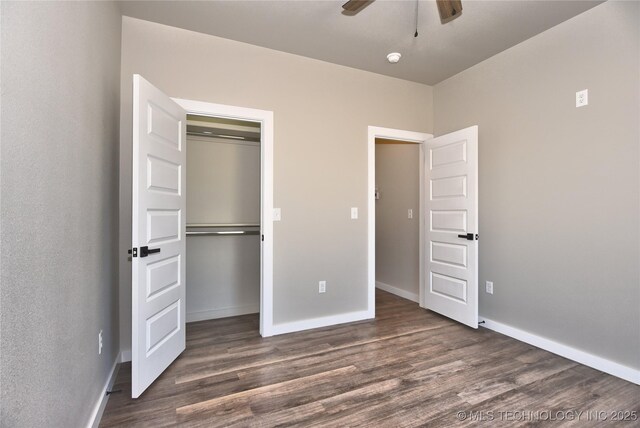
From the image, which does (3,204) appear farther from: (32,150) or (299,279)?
(299,279)

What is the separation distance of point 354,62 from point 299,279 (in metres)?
2.31

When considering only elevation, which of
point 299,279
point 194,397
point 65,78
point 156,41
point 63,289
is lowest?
point 194,397

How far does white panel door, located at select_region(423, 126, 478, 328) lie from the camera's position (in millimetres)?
3061

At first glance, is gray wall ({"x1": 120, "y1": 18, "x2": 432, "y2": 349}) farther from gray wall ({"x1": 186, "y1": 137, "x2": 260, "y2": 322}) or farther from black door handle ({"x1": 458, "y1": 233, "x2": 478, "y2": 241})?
black door handle ({"x1": 458, "y1": 233, "x2": 478, "y2": 241})

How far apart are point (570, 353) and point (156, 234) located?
3.32 metres

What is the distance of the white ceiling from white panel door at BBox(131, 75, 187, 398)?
77cm

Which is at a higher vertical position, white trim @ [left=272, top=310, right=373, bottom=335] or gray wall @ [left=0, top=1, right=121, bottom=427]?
gray wall @ [left=0, top=1, right=121, bottom=427]

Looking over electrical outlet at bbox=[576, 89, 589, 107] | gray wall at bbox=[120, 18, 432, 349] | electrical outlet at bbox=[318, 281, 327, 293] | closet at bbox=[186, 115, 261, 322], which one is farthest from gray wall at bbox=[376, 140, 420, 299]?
closet at bbox=[186, 115, 261, 322]

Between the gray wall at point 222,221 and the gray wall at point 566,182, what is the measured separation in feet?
8.39

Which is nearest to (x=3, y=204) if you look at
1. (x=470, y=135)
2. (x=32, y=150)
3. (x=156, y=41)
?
(x=32, y=150)

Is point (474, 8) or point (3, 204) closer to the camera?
point (3, 204)

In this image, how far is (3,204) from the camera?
0.86 metres

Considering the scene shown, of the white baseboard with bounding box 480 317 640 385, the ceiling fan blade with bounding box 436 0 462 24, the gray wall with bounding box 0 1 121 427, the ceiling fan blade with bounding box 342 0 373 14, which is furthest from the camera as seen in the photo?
the white baseboard with bounding box 480 317 640 385

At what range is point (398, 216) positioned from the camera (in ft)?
14.6
